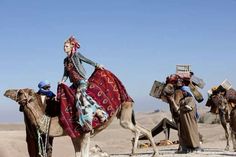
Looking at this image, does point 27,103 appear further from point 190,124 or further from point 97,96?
point 190,124

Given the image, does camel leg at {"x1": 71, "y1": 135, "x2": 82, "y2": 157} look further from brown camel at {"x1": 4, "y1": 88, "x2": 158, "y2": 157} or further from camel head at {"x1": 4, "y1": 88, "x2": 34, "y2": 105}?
camel head at {"x1": 4, "y1": 88, "x2": 34, "y2": 105}

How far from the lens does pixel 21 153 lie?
20.6 metres

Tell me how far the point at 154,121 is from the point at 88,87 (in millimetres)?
40462

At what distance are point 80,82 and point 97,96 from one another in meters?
0.45

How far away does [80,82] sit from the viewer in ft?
30.3

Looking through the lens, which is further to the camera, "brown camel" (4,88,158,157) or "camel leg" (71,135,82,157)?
"camel leg" (71,135,82,157)

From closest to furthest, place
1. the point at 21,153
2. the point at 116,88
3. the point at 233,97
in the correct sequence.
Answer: the point at 116,88
the point at 233,97
the point at 21,153

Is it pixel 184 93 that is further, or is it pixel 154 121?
pixel 154 121

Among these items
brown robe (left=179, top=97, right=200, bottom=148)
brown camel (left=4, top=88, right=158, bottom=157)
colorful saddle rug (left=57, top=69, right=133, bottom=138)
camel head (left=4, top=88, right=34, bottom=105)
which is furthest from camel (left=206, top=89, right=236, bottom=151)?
camel head (left=4, top=88, right=34, bottom=105)

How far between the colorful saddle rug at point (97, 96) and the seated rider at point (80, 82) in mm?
99

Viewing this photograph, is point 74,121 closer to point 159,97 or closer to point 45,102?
point 45,102

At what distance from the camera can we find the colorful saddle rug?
9055 mm

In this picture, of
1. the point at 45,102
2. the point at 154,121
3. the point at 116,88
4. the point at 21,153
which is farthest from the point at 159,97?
the point at 154,121

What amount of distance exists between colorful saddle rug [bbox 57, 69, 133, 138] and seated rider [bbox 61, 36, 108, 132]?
10cm
